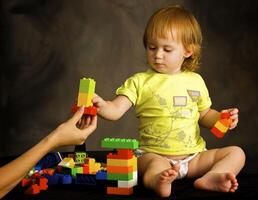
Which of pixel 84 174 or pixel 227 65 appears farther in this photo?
pixel 227 65

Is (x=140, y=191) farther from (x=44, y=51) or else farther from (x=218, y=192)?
(x=44, y=51)

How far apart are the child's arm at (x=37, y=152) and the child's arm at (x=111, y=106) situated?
16 cm

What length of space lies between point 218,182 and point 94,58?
42.3 inches

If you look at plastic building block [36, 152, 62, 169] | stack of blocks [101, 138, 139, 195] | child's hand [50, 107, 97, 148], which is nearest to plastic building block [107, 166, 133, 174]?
stack of blocks [101, 138, 139, 195]

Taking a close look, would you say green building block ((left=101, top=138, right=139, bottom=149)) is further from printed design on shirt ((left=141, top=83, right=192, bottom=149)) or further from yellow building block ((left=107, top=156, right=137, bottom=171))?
printed design on shirt ((left=141, top=83, right=192, bottom=149))

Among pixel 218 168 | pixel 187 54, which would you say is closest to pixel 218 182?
pixel 218 168

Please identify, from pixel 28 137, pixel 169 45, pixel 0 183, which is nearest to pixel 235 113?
pixel 169 45

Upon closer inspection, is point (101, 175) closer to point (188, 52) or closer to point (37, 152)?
point (37, 152)

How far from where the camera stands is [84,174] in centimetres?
166

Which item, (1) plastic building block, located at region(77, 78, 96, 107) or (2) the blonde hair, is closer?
(1) plastic building block, located at region(77, 78, 96, 107)

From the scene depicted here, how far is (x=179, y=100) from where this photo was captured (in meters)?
1.80

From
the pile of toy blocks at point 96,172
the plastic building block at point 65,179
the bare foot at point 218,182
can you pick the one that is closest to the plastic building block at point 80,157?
the pile of toy blocks at point 96,172

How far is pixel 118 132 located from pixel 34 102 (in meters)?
0.33

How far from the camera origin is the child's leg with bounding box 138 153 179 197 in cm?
151
